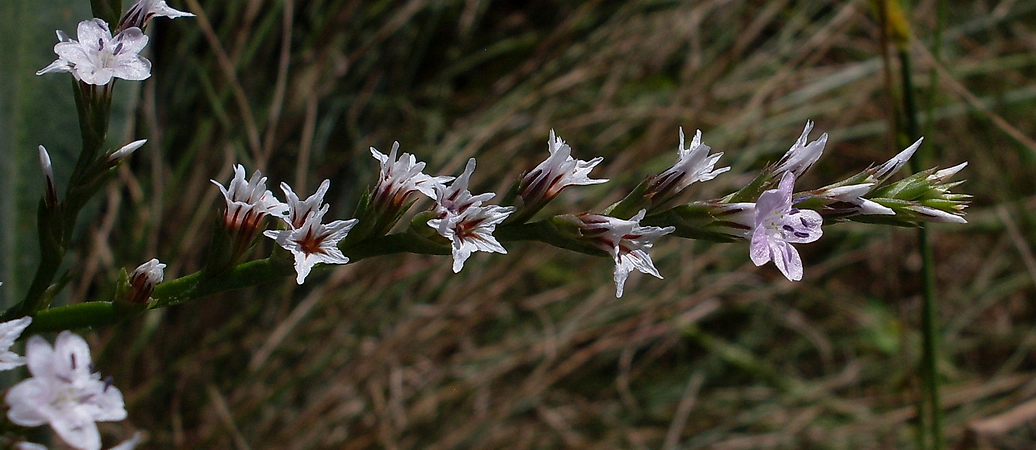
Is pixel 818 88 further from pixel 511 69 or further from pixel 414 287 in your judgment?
pixel 414 287

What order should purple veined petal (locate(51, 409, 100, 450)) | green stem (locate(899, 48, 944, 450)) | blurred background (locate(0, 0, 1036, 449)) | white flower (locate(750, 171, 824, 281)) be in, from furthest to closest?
blurred background (locate(0, 0, 1036, 449)) < green stem (locate(899, 48, 944, 450)) < white flower (locate(750, 171, 824, 281)) < purple veined petal (locate(51, 409, 100, 450))

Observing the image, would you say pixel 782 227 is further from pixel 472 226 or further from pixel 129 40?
pixel 129 40

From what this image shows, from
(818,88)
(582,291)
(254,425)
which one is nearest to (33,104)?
(254,425)

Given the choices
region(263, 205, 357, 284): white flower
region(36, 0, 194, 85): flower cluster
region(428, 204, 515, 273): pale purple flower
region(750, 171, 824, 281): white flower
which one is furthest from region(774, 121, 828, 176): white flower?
region(36, 0, 194, 85): flower cluster

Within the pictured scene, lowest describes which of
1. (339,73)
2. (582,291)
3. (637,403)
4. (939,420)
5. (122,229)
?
(939,420)

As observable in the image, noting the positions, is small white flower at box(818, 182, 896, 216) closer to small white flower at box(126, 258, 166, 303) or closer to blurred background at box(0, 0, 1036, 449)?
small white flower at box(126, 258, 166, 303)

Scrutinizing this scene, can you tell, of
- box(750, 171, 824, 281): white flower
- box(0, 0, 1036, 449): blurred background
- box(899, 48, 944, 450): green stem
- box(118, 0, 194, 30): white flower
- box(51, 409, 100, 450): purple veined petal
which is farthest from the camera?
box(0, 0, 1036, 449): blurred background
